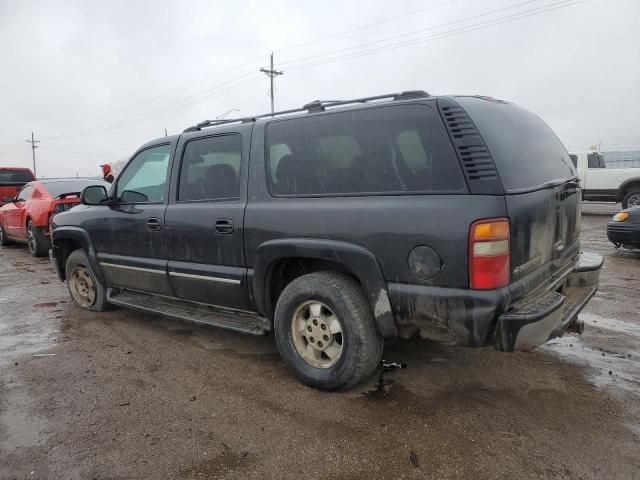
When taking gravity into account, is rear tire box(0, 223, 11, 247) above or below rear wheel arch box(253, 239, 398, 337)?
below

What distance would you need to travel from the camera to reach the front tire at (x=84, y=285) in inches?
198

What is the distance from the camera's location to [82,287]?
17.4ft

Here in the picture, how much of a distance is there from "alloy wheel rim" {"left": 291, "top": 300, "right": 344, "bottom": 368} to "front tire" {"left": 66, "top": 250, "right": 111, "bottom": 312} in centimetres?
279

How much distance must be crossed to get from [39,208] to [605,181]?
14.7 m

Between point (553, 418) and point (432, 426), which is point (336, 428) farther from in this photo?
point (553, 418)

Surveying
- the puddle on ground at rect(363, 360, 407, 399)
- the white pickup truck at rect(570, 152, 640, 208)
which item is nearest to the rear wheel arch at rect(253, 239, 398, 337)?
the puddle on ground at rect(363, 360, 407, 399)

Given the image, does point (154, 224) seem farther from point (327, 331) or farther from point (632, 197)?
point (632, 197)

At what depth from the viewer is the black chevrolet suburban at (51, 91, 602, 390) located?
8.35 ft

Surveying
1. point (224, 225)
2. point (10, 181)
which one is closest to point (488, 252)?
point (224, 225)

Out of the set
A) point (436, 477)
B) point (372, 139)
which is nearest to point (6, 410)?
point (436, 477)

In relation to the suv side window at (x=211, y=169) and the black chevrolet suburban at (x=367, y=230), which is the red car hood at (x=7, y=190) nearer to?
the black chevrolet suburban at (x=367, y=230)

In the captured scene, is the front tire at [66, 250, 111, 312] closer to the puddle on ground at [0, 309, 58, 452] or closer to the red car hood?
the puddle on ground at [0, 309, 58, 452]

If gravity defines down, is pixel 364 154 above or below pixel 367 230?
above

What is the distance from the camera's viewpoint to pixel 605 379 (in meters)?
3.29
